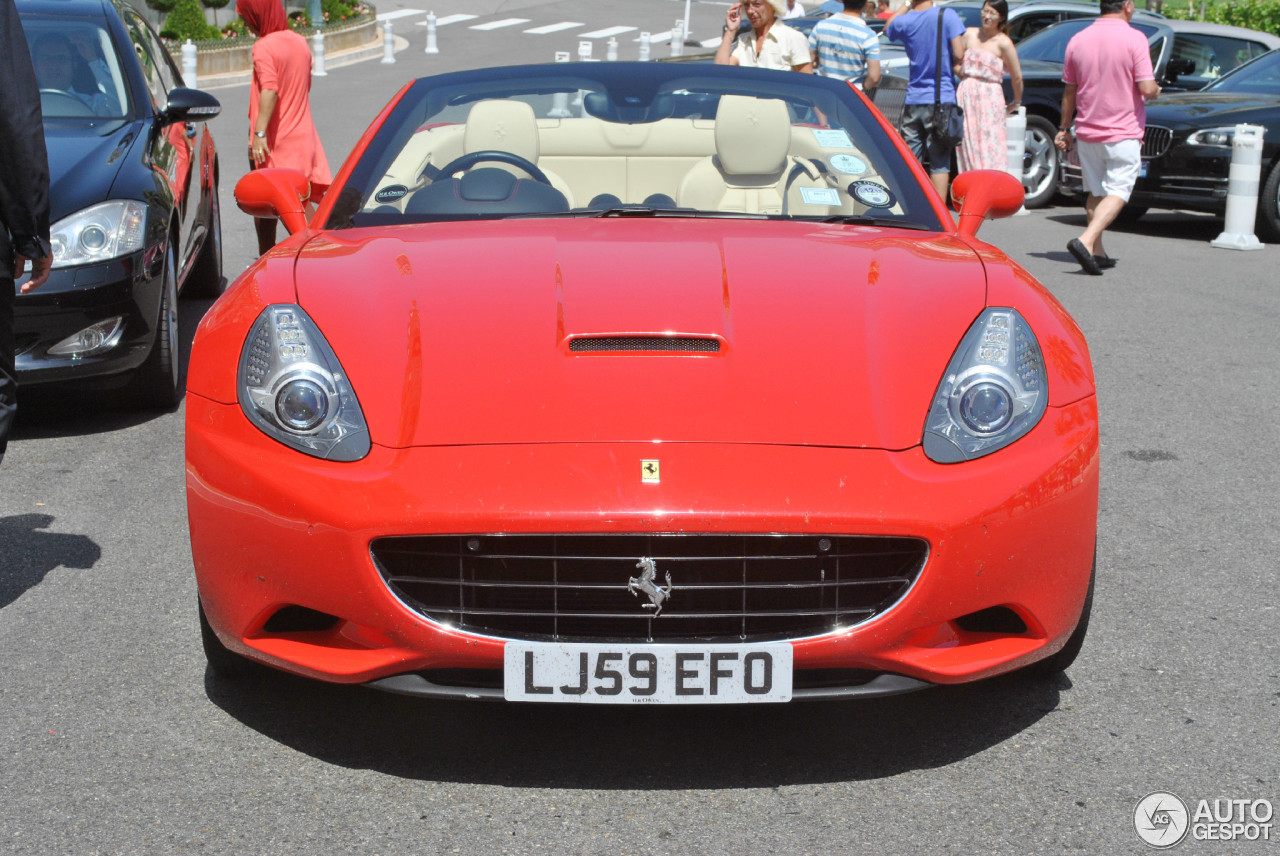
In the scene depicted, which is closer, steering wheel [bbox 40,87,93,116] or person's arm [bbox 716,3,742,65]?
steering wheel [bbox 40,87,93,116]

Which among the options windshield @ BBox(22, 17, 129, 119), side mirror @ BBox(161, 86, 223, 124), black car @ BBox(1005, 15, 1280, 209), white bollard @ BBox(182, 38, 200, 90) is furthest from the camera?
white bollard @ BBox(182, 38, 200, 90)

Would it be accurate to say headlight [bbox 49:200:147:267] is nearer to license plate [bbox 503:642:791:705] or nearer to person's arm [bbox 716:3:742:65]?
license plate [bbox 503:642:791:705]

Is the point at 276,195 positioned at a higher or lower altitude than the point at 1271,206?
higher

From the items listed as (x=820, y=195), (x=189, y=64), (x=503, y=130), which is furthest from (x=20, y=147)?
(x=189, y=64)

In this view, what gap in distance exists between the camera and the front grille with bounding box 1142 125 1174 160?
36.6ft

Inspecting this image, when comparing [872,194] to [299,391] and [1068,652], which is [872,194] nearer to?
[1068,652]

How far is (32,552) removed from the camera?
4.18 m

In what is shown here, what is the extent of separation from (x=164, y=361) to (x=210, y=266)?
2.08 metres

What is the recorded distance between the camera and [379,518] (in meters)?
2.65

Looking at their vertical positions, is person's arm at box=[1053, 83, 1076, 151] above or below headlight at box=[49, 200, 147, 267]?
below

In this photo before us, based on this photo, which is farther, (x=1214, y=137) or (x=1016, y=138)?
(x=1016, y=138)

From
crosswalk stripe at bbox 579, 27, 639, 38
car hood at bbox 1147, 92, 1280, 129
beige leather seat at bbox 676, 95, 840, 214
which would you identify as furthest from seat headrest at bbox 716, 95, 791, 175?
crosswalk stripe at bbox 579, 27, 639, 38

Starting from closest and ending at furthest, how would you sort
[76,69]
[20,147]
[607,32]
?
[20,147] → [76,69] → [607,32]

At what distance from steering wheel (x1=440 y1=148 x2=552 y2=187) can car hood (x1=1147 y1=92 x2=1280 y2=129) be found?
8391mm
